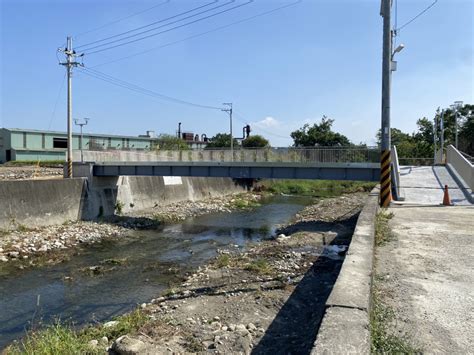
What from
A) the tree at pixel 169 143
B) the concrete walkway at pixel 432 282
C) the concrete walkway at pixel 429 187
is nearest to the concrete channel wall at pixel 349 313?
the concrete walkway at pixel 432 282

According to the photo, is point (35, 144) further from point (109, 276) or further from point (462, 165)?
point (462, 165)

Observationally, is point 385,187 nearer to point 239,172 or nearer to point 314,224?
point 314,224

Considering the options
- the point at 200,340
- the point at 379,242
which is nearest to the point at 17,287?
the point at 200,340

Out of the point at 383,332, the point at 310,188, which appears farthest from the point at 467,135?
the point at 383,332

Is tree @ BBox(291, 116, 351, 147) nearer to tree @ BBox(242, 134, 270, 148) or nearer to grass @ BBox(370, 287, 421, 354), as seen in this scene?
tree @ BBox(242, 134, 270, 148)

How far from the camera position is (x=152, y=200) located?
111ft

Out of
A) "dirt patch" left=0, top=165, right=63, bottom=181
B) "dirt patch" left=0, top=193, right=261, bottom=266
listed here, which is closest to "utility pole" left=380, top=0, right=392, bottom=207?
"dirt patch" left=0, top=193, right=261, bottom=266

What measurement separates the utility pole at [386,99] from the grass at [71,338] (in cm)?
1154

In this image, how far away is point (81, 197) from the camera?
26953 mm

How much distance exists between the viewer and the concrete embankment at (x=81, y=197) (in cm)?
2214

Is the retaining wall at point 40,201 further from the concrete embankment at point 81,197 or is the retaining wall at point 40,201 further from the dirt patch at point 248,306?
the dirt patch at point 248,306

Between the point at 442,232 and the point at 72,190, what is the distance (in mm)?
22777

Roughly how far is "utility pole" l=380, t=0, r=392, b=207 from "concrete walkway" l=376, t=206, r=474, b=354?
4267 mm

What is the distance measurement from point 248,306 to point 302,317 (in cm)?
127
